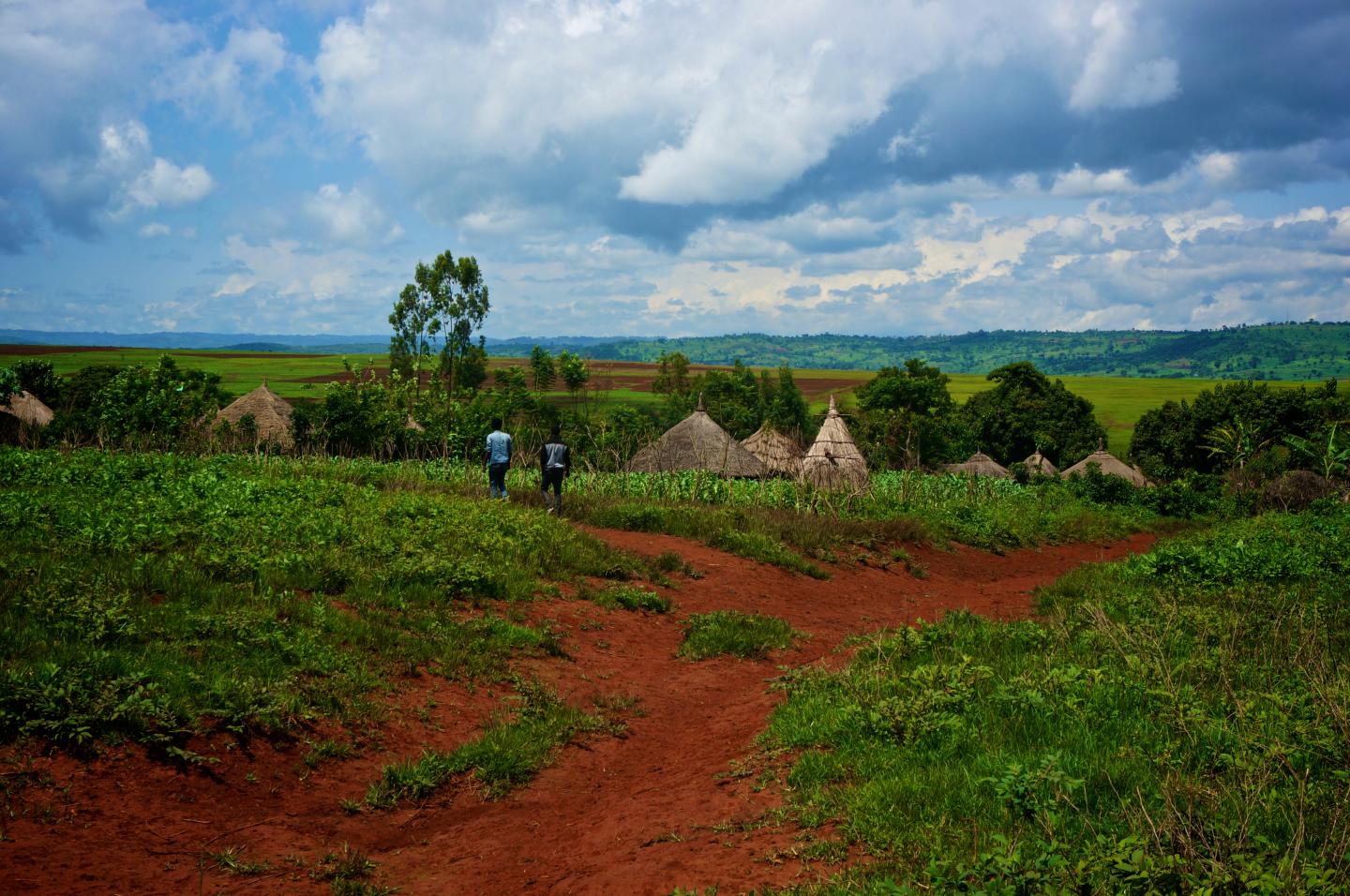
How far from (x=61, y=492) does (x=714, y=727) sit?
9.15 meters

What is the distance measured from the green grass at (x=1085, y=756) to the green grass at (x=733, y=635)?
2.12 meters

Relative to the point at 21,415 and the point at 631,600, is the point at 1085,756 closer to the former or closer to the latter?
the point at 631,600

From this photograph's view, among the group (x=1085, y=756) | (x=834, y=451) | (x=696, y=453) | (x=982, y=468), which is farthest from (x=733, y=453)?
(x=1085, y=756)

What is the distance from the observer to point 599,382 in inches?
4139

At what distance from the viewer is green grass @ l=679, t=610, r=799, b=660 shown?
32.4ft

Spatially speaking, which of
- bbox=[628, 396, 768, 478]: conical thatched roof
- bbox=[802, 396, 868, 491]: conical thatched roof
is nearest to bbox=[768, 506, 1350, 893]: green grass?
bbox=[802, 396, 868, 491]: conical thatched roof

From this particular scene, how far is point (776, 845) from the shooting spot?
4.52 meters

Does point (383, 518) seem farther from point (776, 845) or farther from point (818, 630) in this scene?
point (776, 845)

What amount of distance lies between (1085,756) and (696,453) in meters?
24.5

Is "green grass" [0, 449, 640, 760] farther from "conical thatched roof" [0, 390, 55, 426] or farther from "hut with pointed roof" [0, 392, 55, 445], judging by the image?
"conical thatched roof" [0, 390, 55, 426]

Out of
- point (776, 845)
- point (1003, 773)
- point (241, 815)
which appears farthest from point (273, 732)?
point (1003, 773)

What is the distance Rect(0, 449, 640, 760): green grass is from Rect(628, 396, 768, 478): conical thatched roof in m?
15.7

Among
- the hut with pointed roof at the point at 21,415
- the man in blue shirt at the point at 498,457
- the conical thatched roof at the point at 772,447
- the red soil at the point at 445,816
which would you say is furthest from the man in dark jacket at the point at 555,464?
the hut with pointed roof at the point at 21,415

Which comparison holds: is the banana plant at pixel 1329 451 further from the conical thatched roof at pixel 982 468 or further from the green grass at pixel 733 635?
the green grass at pixel 733 635
